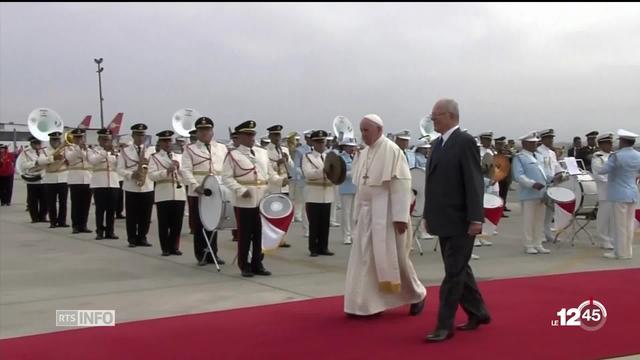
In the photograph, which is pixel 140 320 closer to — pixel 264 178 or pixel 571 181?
pixel 264 178

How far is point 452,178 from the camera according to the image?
5.22 metres

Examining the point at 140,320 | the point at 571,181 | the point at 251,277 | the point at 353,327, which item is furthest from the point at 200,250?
the point at 571,181

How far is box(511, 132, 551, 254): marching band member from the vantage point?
10766 millimetres

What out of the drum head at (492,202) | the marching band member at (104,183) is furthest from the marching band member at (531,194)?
the marching band member at (104,183)

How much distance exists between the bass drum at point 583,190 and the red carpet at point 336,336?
473cm

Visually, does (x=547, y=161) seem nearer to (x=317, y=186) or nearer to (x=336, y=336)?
(x=317, y=186)

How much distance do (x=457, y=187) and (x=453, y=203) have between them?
13 centimetres

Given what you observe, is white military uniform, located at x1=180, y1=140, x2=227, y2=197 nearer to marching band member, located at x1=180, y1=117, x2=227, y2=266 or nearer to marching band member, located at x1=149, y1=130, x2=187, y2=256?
marching band member, located at x1=180, y1=117, x2=227, y2=266

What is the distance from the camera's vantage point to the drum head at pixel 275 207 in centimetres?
865

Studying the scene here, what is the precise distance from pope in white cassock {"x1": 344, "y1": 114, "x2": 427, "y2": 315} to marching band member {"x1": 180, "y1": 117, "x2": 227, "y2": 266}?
3.90 m

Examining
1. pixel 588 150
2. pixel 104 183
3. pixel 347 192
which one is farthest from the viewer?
pixel 588 150

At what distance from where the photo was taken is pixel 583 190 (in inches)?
444

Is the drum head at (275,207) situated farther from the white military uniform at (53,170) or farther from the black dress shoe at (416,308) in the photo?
the white military uniform at (53,170)

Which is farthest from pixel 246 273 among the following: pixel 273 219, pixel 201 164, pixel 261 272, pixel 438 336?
pixel 438 336
